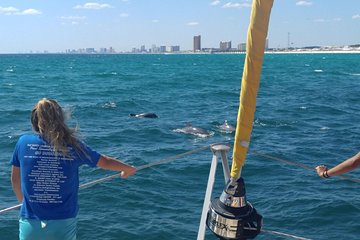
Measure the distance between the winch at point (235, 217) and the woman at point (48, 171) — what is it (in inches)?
54.3

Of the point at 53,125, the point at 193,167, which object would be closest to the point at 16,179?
the point at 53,125

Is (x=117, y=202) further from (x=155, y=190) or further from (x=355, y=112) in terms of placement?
(x=355, y=112)

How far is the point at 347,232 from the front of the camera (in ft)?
37.0

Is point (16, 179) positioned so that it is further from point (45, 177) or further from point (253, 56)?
point (253, 56)

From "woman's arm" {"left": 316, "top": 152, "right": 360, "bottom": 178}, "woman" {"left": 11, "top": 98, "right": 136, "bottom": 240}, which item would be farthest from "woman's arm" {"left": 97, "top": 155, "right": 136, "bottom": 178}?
"woman's arm" {"left": 316, "top": 152, "right": 360, "bottom": 178}

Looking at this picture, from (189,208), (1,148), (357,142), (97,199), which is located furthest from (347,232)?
(1,148)

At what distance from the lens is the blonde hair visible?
3.94 meters

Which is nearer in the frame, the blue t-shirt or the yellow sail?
the yellow sail

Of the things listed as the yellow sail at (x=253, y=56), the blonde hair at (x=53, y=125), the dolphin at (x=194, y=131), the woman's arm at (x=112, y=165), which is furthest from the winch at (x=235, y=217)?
the dolphin at (x=194, y=131)

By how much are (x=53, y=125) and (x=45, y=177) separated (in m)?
0.45

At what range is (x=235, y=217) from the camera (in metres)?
3.24

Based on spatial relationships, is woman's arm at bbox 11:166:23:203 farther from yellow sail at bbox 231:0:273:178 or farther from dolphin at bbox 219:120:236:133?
dolphin at bbox 219:120:236:133

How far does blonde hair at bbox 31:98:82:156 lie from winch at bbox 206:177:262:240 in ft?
4.65

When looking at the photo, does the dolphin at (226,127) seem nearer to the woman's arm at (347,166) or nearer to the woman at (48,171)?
the woman's arm at (347,166)
